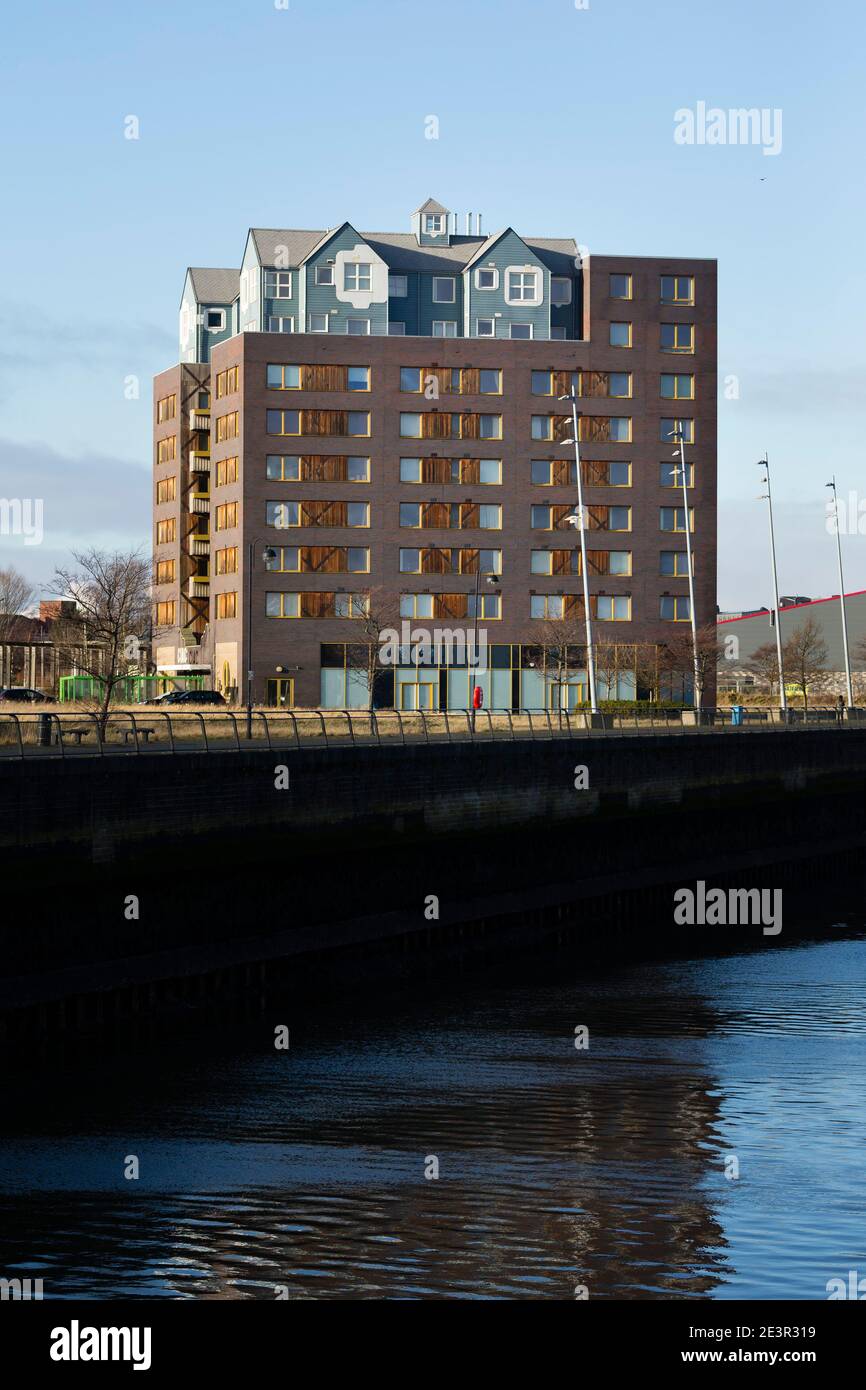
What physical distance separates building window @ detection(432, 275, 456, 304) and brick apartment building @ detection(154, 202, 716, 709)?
78.5 inches

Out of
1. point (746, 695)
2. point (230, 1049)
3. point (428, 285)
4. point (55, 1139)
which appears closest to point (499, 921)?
point (230, 1049)

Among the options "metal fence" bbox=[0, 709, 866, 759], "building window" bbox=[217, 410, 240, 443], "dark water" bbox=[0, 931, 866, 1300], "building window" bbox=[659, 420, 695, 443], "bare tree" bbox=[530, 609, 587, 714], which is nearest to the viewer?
"dark water" bbox=[0, 931, 866, 1300]

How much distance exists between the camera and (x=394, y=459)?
109688 millimetres

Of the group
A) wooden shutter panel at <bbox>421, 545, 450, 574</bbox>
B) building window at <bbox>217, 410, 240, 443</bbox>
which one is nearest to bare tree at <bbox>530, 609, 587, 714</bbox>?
wooden shutter panel at <bbox>421, 545, 450, 574</bbox>

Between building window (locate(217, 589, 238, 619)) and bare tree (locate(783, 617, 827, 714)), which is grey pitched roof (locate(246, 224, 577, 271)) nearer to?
building window (locate(217, 589, 238, 619))

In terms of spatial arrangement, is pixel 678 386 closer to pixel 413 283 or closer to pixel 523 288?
pixel 523 288

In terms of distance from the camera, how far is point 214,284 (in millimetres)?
129875

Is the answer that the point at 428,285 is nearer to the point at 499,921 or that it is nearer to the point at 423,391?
the point at 423,391

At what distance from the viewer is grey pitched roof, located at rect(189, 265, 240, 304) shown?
129 m

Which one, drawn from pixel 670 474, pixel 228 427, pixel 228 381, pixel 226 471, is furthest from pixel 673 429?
pixel 226 471

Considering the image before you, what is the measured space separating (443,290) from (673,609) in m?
26.6

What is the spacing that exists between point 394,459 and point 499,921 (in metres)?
68.4

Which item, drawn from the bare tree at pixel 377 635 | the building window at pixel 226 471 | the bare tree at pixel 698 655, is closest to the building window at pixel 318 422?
the building window at pixel 226 471
